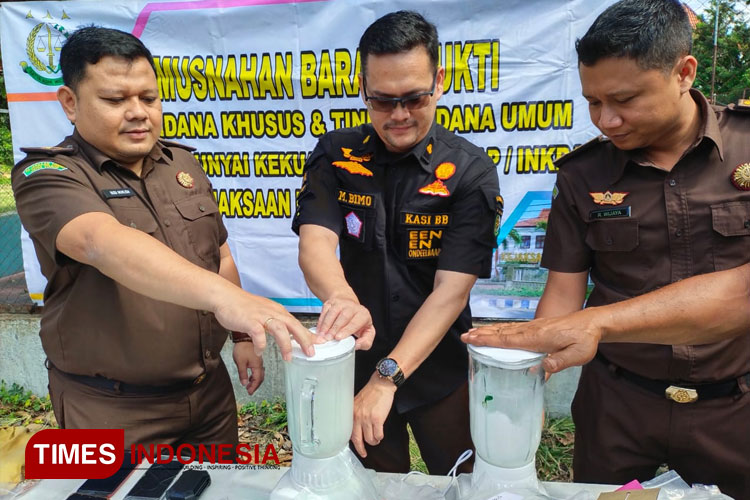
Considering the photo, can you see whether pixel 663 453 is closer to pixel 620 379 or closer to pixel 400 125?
pixel 620 379

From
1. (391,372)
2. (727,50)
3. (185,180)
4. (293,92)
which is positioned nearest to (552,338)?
(391,372)

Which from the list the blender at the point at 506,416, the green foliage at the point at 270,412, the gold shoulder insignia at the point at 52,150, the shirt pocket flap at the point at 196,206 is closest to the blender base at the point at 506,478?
the blender at the point at 506,416

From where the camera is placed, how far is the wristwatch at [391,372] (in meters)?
1.44

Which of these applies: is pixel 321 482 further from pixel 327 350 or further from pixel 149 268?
pixel 149 268

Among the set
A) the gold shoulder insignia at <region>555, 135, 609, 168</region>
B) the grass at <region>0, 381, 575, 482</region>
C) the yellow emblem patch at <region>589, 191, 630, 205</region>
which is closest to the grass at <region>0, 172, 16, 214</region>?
the grass at <region>0, 381, 575, 482</region>

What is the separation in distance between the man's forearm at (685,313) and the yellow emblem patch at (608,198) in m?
0.36

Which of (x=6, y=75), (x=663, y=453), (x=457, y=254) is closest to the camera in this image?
(x=663, y=453)

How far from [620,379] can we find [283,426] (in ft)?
7.42

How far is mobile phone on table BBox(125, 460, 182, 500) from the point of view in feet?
3.99

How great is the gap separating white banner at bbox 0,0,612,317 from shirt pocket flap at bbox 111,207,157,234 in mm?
1459

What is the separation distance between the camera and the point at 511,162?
113 inches

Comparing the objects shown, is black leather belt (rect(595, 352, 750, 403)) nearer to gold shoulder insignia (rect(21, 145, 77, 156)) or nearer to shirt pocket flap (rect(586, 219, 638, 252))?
shirt pocket flap (rect(586, 219, 638, 252))

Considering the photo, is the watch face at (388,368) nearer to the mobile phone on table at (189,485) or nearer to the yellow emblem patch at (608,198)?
the mobile phone on table at (189,485)

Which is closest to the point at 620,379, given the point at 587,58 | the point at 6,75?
the point at 587,58
